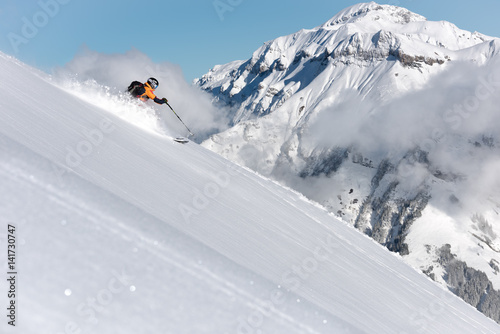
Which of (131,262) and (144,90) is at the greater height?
(144,90)

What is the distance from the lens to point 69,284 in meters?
3.45

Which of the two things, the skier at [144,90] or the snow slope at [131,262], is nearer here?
the snow slope at [131,262]

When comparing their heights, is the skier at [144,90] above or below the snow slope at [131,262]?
above

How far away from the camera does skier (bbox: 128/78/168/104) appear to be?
60.6 feet

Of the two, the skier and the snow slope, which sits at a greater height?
the skier

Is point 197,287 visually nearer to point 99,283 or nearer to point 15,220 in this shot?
point 99,283

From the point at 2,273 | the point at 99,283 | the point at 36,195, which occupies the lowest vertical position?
the point at 2,273

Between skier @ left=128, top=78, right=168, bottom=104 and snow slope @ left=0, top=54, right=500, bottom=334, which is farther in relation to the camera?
skier @ left=128, top=78, right=168, bottom=104

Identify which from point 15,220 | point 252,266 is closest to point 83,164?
point 15,220

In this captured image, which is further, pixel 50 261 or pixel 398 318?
pixel 398 318

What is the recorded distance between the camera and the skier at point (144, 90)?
18.5m

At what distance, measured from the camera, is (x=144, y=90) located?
735 inches

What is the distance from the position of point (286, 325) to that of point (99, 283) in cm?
217

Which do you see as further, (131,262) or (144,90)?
(144,90)
